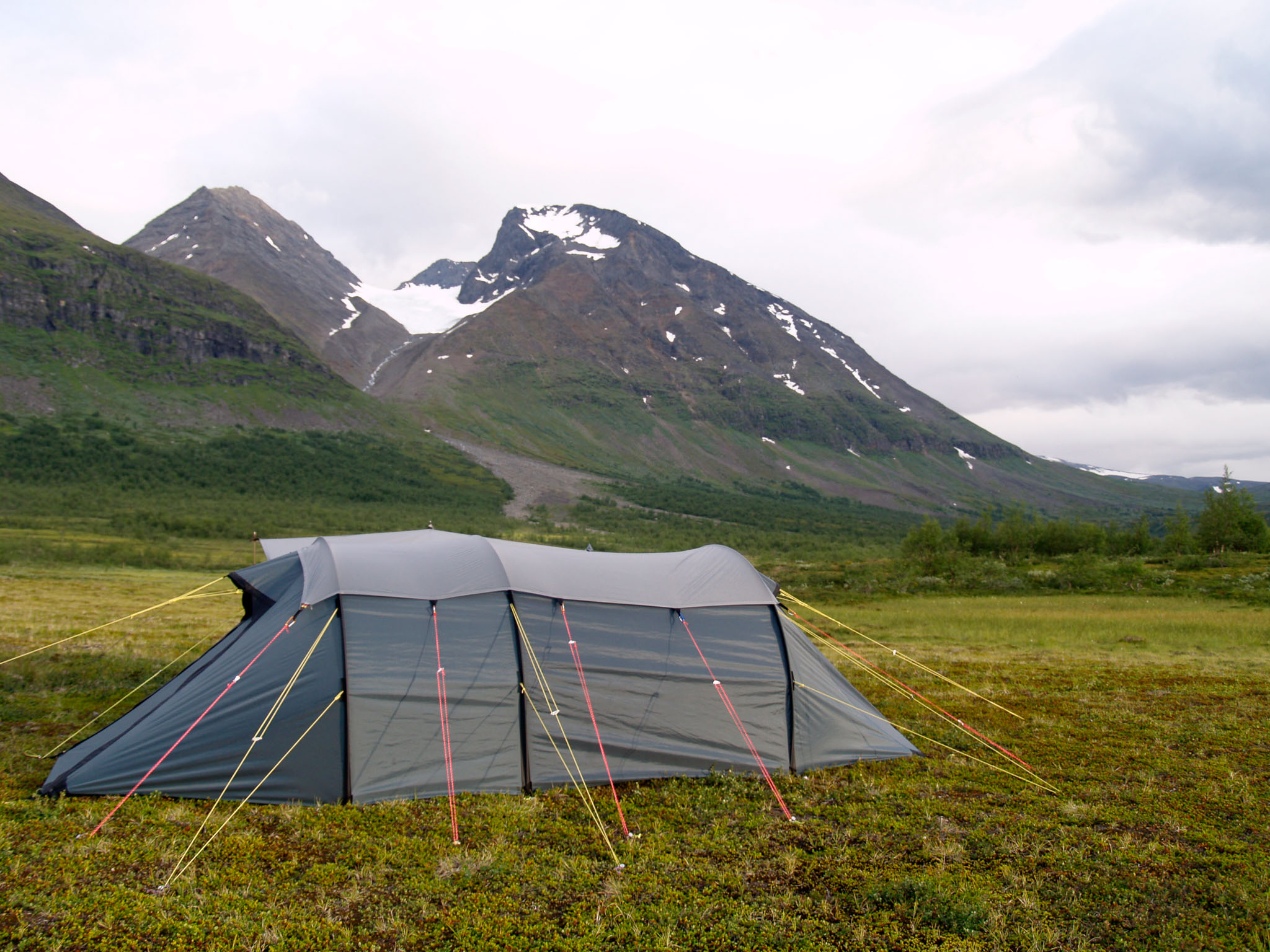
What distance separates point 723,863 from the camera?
7.05m

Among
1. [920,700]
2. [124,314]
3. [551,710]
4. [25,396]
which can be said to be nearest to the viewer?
[551,710]

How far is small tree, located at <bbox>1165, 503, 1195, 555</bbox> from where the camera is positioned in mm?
56991

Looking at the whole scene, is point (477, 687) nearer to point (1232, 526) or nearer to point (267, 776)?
point (267, 776)

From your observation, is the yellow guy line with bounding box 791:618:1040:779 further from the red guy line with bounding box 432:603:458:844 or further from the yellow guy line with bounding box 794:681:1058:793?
the red guy line with bounding box 432:603:458:844

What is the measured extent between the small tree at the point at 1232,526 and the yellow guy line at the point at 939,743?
57.1 meters

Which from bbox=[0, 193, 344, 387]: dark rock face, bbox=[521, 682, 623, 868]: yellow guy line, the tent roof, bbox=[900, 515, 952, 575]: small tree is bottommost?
bbox=[521, 682, 623, 868]: yellow guy line

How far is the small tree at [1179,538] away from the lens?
56991 mm

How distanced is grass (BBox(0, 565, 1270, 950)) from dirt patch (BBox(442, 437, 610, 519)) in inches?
3783

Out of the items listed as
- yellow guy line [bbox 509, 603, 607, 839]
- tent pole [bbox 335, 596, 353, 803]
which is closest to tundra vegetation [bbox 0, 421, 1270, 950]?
tent pole [bbox 335, 596, 353, 803]

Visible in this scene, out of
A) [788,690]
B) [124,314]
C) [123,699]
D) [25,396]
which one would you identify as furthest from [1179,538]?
[124,314]

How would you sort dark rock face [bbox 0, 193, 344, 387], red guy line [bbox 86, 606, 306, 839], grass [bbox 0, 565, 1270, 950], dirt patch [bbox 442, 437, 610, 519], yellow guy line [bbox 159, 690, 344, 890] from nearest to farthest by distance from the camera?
grass [bbox 0, 565, 1270, 950] → yellow guy line [bbox 159, 690, 344, 890] → red guy line [bbox 86, 606, 306, 839] → dark rock face [bbox 0, 193, 344, 387] → dirt patch [bbox 442, 437, 610, 519]

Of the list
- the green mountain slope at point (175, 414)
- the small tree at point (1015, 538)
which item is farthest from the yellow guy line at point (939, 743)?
the green mountain slope at point (175, 414)

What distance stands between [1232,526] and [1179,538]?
343cm

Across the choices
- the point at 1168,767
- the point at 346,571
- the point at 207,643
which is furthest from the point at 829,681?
the point at 207,643
